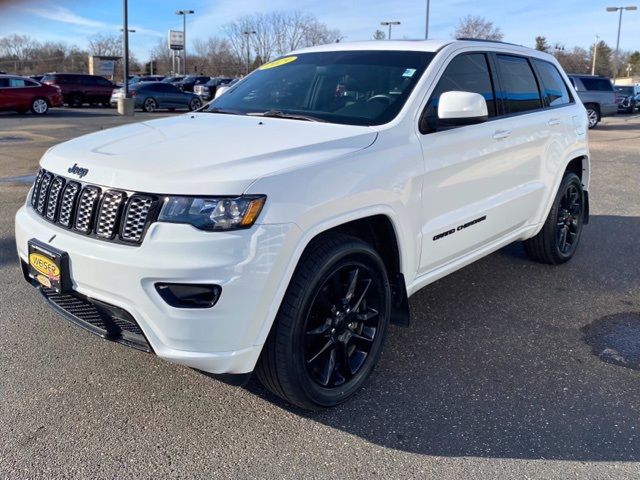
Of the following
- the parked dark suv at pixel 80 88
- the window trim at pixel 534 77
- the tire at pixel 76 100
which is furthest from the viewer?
the tire at pixel 76 100

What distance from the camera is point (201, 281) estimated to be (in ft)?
8.02

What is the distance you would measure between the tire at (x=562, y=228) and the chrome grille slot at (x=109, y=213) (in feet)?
12.7

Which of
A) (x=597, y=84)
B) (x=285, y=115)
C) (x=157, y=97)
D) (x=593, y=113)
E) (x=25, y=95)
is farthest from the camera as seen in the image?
(x=157, y=97)

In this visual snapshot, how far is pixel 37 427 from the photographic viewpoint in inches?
113

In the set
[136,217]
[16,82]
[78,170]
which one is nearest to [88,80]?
[16,82]

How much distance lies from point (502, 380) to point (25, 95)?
24283mm

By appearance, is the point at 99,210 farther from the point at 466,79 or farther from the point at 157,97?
the point at 157,97

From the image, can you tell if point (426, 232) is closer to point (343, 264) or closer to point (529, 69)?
point (343, 264)

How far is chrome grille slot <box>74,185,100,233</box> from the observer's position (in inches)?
108

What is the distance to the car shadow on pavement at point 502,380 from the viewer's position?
2873mm

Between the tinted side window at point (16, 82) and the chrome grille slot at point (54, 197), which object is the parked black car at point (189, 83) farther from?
the chrome grille slot at point (54, 197)

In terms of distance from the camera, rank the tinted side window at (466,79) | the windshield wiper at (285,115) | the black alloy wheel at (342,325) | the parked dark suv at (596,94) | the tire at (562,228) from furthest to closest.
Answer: the parked dark suv at (596,94), the tire at (562,228), the tinted side window at (466,79), the windshield wiper at (285,115), the black alloy wheel at (342,325)

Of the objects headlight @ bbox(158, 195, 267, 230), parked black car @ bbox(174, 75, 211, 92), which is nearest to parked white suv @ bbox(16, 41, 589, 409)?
headlight @ bbox(158, 195, 267, 230)

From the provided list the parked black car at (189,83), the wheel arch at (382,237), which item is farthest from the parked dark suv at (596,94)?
the parked black car at (189,83)
